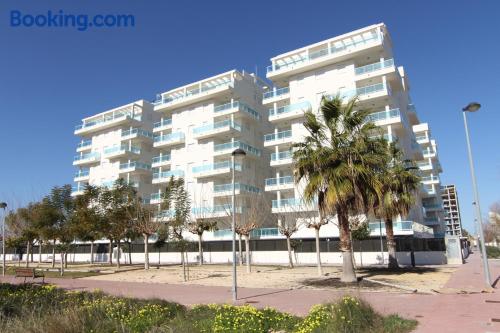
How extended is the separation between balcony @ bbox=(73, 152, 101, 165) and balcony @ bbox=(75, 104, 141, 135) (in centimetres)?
457

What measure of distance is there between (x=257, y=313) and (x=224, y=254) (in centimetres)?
3730

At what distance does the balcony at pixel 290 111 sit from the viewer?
4785cm

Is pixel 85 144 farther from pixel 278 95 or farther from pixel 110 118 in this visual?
pixel 278 95

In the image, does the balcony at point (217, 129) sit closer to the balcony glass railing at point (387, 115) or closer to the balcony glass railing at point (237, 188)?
the balcony glass railing at point (237, 188)

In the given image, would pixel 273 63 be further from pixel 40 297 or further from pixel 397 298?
pixel 40 297

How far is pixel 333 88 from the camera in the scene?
4691cm

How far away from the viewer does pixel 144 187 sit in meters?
64.9

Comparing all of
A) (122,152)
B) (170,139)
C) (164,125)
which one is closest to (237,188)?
(170,139)

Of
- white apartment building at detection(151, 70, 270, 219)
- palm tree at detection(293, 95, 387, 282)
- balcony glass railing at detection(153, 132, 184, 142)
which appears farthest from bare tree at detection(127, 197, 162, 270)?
balcony glass railing at detection(153, 132, 184, 142)

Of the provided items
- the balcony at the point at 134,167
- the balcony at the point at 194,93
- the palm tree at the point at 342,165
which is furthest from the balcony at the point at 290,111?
the palm tree at the point at 342,165

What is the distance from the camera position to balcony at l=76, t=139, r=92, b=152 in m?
73.2

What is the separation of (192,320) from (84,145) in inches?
2846

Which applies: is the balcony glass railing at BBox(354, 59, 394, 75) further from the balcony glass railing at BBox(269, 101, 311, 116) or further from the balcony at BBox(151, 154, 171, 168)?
the balcony at BBox(151, 154, 171, 168)

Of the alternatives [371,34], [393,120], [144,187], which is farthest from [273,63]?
[144,187]
